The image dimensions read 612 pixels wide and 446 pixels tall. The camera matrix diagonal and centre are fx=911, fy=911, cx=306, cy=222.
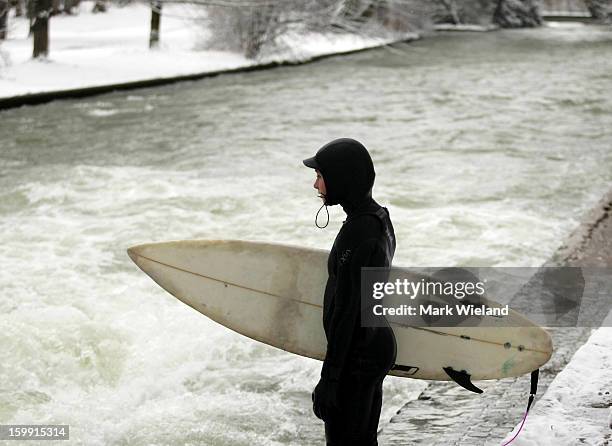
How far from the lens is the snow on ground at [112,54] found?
61.5 feet

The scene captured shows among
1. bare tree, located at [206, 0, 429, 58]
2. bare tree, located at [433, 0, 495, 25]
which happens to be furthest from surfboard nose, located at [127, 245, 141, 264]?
bare tree, located at [433, 0, 495, 25]

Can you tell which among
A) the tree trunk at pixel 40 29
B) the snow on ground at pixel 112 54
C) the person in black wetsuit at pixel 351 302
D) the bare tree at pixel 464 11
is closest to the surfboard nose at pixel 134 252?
the person in black wetsuit at pixel 351 302

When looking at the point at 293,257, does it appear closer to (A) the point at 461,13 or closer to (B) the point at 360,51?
(B) the point at 360,51

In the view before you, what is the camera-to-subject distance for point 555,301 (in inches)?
246

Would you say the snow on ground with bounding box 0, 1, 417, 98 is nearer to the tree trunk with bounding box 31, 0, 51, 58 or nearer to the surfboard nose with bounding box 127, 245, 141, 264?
the tree trunk with bounding box 31, 0, 51, 58

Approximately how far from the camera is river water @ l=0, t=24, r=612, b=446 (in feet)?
18.1

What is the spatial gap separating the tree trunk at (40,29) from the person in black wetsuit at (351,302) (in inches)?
731

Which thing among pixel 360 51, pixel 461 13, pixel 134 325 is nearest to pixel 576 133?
pixel 134 325

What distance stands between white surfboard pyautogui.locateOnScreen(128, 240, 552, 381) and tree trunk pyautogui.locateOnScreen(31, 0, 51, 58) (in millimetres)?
17042

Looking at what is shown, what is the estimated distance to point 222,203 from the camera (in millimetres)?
10266

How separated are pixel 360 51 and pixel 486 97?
1159 centimetres

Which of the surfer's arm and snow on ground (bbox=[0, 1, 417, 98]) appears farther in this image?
snow on ground (bbox=[0, 1, 417, 98])

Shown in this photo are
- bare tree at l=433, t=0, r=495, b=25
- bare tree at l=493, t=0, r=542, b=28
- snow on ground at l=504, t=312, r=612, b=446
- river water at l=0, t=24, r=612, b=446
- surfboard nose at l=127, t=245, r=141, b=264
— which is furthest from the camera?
bare tree at l=493, t=0, r=542, b=28

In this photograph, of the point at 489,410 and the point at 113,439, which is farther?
the point at 113,439
